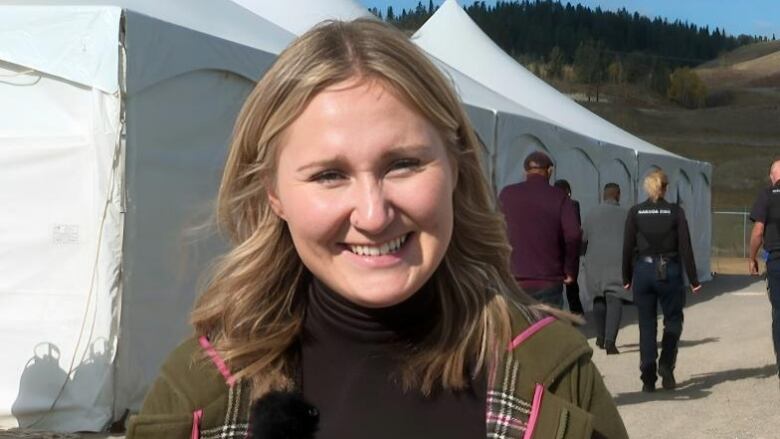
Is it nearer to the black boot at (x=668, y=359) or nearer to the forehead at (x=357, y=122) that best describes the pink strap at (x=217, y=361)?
the forehead at (x=357, y=122)

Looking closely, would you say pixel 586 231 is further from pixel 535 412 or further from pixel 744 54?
pixel 744 54

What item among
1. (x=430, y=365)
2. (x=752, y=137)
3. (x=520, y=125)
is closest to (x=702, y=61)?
(x=752, y=137)

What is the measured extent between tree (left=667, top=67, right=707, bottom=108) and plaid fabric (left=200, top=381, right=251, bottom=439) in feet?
419

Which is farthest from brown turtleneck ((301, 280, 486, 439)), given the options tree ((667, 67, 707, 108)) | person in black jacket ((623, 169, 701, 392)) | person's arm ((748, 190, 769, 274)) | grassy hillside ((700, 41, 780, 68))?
grassy hillside ((700, 41, 780, 68))

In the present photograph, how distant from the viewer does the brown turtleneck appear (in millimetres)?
1588

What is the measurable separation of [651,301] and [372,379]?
778cm

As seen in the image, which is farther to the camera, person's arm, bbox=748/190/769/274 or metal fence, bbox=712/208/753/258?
metal fence, bbox=712/208/753/258

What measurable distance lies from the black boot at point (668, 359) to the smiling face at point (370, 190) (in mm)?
8081

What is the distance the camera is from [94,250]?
22.4ft

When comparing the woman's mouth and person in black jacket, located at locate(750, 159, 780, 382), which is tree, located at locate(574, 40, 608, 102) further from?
the woman's mouth

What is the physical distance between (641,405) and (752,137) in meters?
90.5

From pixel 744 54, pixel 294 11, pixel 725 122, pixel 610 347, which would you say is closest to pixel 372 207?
pixel 610 347

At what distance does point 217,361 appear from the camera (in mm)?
1608

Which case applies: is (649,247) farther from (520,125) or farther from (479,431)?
(479,431)
